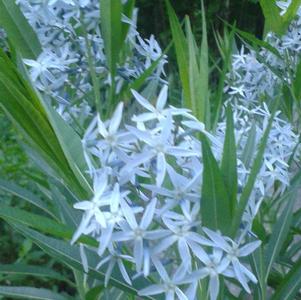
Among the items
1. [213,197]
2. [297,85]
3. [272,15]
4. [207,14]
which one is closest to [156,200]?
[213,197]

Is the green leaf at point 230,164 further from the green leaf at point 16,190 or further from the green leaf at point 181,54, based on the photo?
the green leaf at point 16,190

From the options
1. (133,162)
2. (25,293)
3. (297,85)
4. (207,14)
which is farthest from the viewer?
(207,14)

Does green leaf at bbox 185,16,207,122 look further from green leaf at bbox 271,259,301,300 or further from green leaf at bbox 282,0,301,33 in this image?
green leaf at bbox 282,0,301,33

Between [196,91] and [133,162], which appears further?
[196,91]

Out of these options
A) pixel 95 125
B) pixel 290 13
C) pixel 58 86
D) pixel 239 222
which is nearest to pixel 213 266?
pixel 239 222

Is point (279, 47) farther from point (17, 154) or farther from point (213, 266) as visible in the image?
point (17, 154)

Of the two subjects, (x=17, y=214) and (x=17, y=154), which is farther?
(x=17, y=154)

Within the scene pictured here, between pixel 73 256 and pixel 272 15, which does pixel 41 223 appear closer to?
pixel 73 256
